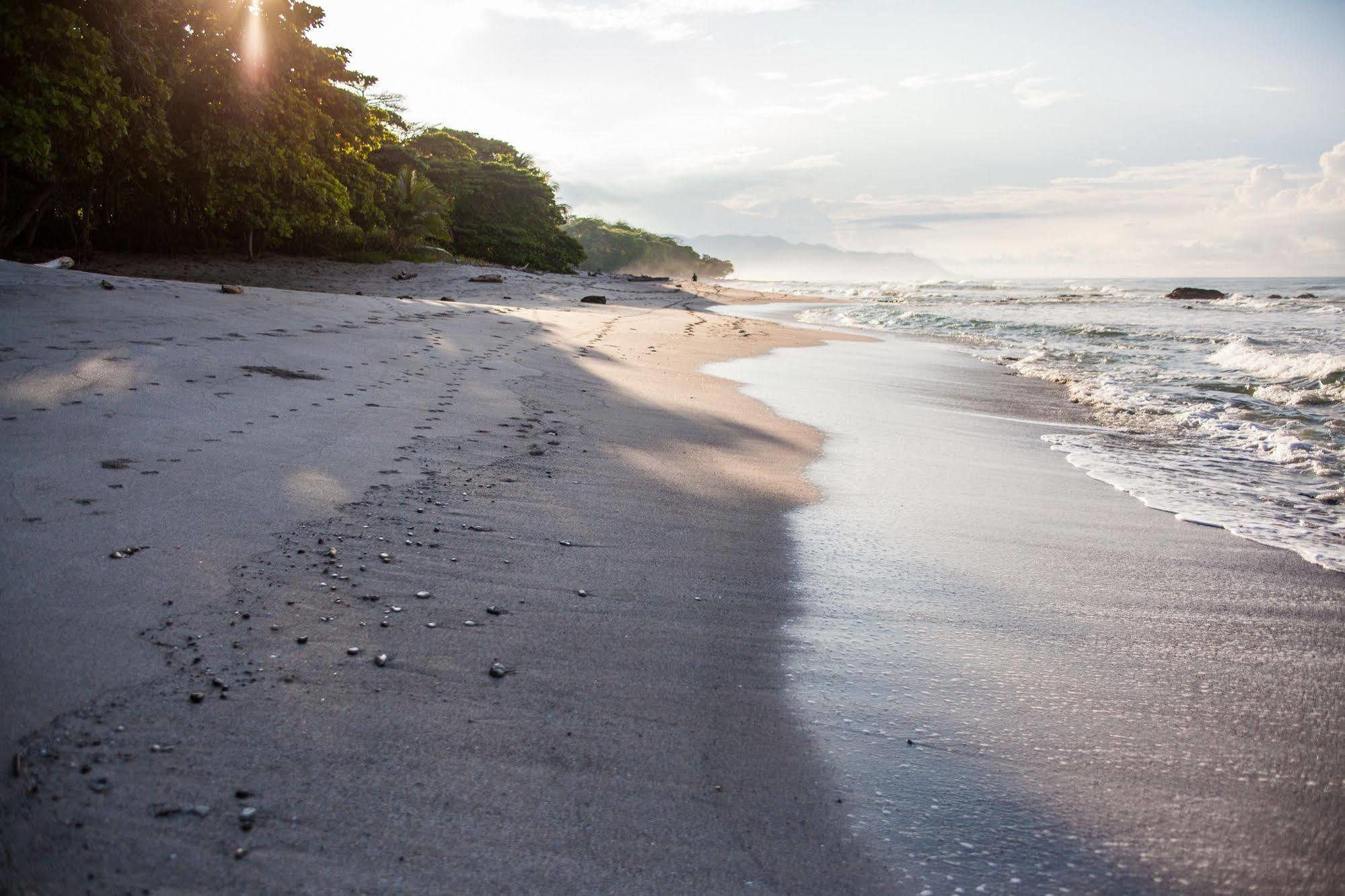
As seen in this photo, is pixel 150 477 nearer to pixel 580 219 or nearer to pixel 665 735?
pixel 665 735

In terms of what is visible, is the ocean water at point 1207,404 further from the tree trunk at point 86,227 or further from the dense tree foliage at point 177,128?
the tree trunk at point 86,227

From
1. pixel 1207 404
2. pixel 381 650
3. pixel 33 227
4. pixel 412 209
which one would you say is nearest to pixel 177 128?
pixel 33 227

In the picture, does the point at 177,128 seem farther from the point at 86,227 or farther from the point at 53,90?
the point at 53,90

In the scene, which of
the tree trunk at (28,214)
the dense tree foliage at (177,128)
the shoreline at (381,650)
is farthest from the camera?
the tree trunk at (28,214)

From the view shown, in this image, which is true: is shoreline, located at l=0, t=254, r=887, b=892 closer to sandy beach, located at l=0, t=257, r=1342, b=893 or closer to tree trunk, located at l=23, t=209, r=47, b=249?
sandy beach, located at l=0, t=257, r=1342, b=893

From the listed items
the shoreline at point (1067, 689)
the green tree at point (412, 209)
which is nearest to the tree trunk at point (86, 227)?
the green tree at point (412, 209)

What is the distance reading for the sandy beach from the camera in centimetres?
138

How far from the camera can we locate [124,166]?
44.7 feet

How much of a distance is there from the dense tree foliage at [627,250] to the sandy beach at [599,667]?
2844 inches

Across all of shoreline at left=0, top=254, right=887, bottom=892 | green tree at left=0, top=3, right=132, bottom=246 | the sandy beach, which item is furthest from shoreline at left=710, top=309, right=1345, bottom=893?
green tree at left=0, top=3, right=132, bottom=246

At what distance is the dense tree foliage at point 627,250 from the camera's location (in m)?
75.9

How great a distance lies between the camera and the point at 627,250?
7588 cm

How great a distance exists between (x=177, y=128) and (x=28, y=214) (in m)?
3.15

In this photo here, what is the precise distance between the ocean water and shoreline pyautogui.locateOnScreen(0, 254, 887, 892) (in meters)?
2.44
